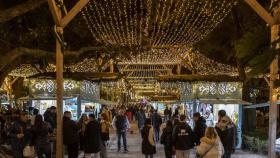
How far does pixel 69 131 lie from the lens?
16062 mm

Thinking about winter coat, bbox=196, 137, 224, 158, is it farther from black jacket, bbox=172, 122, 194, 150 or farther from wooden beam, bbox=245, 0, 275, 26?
wooden beam, bbox=245, 0, 275, 26

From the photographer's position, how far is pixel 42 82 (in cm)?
2503

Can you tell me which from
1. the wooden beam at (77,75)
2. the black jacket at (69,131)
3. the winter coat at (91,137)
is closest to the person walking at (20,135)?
the black jacket at (69,131)

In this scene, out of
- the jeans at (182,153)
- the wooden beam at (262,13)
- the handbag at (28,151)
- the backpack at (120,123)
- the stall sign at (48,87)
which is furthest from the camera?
the stall sign at (48,87)

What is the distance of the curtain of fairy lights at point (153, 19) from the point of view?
1636 cm

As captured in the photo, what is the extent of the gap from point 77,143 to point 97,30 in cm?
514

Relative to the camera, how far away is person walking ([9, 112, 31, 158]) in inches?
580

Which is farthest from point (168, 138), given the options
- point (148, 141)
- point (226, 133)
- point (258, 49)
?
point (258, 49)

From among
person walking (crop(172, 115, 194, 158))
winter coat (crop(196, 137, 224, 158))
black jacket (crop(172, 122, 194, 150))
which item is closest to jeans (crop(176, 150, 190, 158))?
person walking (crop(172, 115, 194, 158))

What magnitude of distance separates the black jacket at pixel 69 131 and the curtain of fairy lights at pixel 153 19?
3.48 meters

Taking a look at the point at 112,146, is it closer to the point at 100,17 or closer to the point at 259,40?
the point at 100,17

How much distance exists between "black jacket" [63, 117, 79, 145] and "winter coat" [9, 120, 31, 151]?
1328mm

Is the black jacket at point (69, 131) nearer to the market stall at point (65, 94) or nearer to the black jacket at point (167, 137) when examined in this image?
the black jacket at point (167, 137)

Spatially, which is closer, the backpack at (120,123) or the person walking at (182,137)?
the person walking at (182,137)
